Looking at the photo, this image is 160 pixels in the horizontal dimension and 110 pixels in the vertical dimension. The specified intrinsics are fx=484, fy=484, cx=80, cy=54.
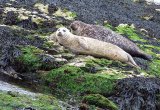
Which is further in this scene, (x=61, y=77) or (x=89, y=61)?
(x=89, y=61)

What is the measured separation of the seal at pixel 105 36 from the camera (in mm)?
21703

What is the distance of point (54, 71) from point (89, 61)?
5.86 ft

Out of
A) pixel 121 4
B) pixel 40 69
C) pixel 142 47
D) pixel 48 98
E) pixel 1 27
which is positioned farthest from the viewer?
pixel 121 4

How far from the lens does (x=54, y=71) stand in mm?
16688

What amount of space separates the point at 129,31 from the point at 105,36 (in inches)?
257

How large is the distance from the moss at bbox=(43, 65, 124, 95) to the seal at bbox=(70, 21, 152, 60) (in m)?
5.07

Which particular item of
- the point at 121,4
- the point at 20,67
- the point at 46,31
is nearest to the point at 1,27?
the point at 46,31

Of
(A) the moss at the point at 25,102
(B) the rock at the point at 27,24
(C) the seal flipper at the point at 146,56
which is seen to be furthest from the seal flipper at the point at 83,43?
(A) the moss at the point at 25,102

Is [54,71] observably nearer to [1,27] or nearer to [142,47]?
[1,27]

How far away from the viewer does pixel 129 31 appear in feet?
92.9

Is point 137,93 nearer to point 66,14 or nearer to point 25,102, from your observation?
point 25,102

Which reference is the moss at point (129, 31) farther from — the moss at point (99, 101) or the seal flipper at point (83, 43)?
the moss at point (99, 101)

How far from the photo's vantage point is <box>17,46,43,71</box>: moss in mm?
17250

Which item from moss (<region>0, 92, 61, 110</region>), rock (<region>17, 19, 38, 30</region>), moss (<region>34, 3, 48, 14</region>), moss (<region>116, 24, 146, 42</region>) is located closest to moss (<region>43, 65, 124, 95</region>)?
moss (<region>0, 92, 61, 110</region>)
